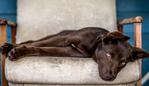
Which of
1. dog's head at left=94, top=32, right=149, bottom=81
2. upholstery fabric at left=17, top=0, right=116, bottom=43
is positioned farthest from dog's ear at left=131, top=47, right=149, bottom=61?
upholstery fabric at left=17, top=0, right=116, bottom=43

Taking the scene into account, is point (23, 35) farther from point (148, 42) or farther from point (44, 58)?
point (148, 42)

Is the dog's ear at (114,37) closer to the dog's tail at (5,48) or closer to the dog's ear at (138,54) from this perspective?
the dog's ear at (138,54)

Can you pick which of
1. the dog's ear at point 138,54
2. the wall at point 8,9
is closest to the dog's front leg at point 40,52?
the dog's ear at point 138,54

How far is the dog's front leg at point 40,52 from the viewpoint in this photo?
4.10ft

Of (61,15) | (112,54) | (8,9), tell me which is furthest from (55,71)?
(8,9)

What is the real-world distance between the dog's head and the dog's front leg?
4.4 inches

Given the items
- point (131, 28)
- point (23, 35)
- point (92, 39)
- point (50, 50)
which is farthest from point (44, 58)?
point (131, 28)

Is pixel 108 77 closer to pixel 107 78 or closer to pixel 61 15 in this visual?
pixel 107 78

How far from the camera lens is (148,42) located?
2.47m

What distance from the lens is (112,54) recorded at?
125cm

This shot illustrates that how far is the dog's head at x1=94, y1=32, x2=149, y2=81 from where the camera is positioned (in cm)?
122

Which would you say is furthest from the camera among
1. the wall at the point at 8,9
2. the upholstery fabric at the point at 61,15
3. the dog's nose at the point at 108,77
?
the wall at the point at 8,9

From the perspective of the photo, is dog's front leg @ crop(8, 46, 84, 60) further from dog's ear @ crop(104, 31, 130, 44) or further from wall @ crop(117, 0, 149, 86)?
wall @ crop(117, 0, 149, 86)

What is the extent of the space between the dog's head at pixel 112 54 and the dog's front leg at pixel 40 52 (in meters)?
0.11
